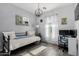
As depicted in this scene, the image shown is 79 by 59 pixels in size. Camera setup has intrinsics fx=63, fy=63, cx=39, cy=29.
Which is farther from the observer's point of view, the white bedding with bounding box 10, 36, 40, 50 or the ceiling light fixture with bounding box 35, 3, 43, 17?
the ceiling light fixture with bounding box 35, 3, 43, 17

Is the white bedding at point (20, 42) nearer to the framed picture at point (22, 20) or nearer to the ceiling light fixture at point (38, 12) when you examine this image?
the framed picture at point (22, 20)

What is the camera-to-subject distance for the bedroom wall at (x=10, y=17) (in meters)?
1.70

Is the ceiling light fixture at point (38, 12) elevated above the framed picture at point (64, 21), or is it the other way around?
the ceiling light fixture at point (38, 12)

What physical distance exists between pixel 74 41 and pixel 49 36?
715 millimetres

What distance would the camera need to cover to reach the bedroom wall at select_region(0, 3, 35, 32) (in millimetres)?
1697

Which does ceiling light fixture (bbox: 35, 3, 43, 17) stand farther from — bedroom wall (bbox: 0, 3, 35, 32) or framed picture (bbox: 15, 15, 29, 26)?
framed picture (bbox: 15, 15, 29, 26)

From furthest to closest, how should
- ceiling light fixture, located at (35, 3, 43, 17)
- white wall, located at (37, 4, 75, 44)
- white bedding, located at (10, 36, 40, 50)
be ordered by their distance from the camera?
ceiling light fixture, located at (35, 3, 43, 17)
white bedding, located at (10, 36, 40, 50)
white wall, located at (37, 4, 75, 44)

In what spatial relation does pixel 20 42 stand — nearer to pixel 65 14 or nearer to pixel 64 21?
pixel 64 21

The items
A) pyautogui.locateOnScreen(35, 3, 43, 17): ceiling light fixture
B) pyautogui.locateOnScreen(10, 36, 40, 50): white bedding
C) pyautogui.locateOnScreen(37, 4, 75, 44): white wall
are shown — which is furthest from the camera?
pyautogui.locateOnScreen(35, 3, 43, 17): ceiling light fixture

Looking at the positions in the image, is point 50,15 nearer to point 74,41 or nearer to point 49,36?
point 49,36

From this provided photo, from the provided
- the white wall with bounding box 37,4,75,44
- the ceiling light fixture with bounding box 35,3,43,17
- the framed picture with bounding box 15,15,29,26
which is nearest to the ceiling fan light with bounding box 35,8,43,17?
the ceiling light fixture with bounding box 35,3,43,17

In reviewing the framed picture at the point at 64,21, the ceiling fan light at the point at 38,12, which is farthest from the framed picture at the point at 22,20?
the framed picture at the point at 64,21

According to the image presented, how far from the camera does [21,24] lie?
196 centimetres

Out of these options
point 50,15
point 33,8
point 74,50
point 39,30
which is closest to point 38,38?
point 39,30
